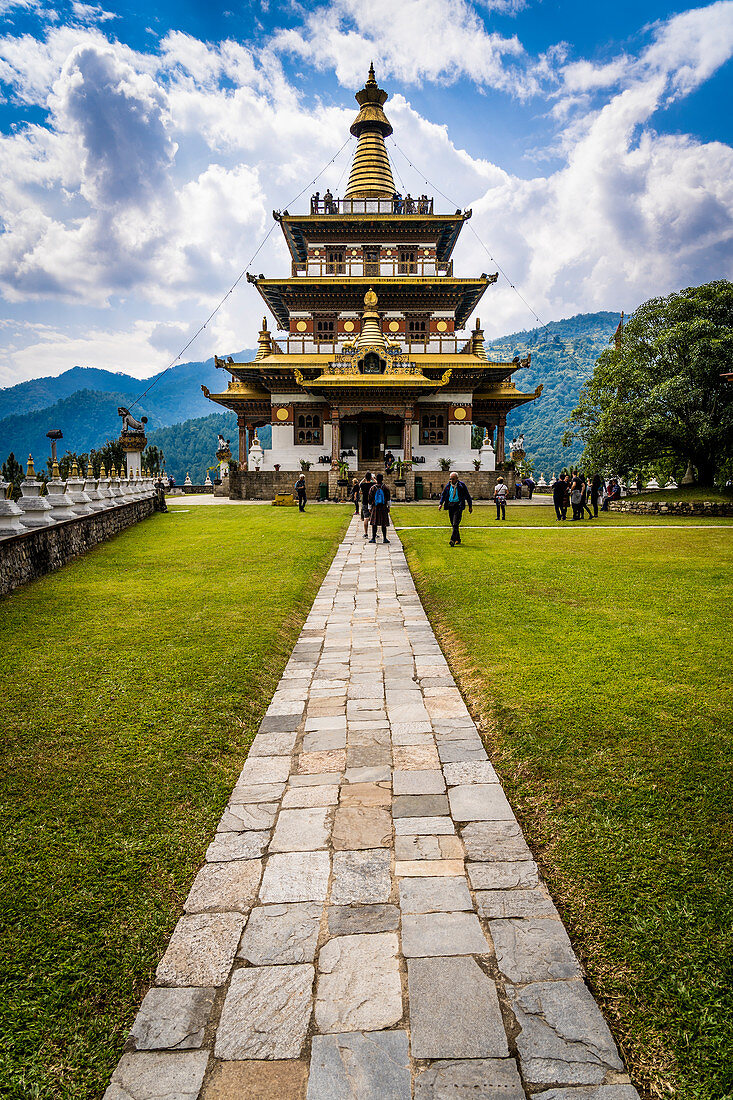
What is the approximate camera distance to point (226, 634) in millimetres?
6754

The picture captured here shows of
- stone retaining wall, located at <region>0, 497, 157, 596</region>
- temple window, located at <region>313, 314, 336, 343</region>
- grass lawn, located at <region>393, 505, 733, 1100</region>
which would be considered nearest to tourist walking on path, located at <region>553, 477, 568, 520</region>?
grass lawn, located at <region>393, 505, 733, 1100</region>

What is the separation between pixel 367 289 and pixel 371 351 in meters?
5.24

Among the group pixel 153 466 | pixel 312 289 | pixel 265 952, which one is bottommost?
pixel 265 952

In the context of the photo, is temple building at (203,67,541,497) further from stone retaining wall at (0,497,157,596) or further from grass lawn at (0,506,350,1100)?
grass lawn at (0,506,350,1100)

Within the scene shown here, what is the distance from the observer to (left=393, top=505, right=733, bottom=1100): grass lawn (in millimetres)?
2207

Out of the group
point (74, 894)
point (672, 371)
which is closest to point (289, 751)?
point (74, 894)

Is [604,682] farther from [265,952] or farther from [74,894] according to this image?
[74,894]

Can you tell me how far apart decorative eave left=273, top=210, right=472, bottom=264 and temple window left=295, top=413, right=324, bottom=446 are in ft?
34.9

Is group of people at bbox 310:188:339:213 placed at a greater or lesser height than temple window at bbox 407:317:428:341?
greater

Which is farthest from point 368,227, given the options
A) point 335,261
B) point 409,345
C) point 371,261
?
point 409,345

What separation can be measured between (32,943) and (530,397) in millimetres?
34434

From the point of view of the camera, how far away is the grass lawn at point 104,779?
2.22 meters

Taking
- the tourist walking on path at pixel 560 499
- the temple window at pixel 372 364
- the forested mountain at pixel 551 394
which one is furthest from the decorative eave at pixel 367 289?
the forested mountain at pixel 551 394

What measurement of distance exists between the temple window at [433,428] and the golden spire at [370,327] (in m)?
4.93
